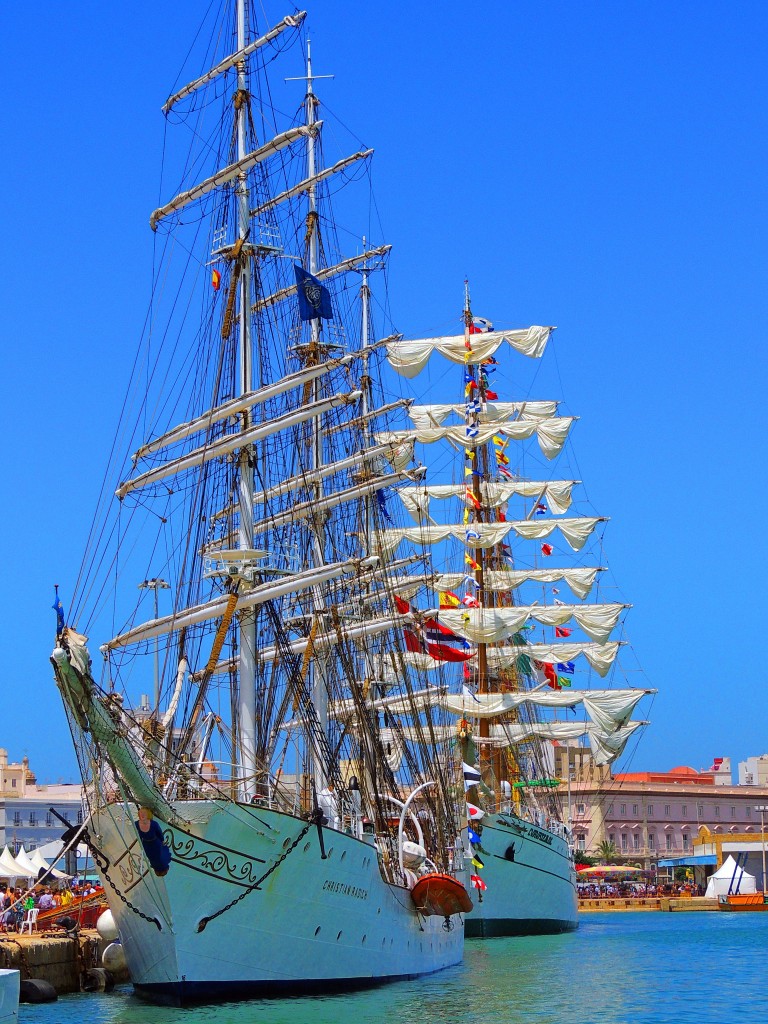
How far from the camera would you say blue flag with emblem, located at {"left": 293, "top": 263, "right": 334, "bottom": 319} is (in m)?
40.8

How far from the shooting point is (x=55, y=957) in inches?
1444

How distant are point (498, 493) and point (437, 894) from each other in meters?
37.5

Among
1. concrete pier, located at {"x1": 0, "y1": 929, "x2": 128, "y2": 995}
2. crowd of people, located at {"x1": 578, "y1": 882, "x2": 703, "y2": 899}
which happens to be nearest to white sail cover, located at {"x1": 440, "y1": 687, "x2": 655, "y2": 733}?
crowd of people, located at {"x1": 578, "y1": 882, "x2": 703, "y2": 899}

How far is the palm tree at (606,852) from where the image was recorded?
12100 cm

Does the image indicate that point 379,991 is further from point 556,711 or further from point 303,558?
point 556,711

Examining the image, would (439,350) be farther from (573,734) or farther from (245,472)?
(245,472)

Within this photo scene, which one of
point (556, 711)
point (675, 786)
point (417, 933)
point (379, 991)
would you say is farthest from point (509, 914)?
point (675, 786)

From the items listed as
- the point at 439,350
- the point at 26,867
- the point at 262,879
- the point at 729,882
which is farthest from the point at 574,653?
the point at 262,879

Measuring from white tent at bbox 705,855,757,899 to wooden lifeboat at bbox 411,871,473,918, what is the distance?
181 ft

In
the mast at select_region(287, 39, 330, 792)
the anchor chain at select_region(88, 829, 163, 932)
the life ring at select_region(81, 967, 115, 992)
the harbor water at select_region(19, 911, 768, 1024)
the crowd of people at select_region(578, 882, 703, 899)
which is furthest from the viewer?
the crowd of people at select_region(578, 882, 703, 899)

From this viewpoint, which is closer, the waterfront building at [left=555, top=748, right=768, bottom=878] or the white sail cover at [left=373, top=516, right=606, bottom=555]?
the white sail cover at [left=373, top=516, right=606, bottom=555]

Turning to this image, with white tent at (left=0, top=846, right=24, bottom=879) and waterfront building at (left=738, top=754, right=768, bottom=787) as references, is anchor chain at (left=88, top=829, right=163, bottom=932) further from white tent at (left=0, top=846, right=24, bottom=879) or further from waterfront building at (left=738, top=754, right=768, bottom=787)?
waterfront building at (left=738, top=754, right=768, bottom=787)

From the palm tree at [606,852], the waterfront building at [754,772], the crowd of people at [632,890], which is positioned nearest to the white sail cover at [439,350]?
the crowd of people at [632,890]

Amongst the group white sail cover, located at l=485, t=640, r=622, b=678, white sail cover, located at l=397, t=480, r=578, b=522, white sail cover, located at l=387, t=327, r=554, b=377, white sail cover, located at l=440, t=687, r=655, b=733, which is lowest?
white sail cover, located at l=440, t=687, r=655, b=733
